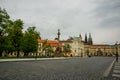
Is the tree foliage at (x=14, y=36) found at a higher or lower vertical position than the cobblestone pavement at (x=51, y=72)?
higher

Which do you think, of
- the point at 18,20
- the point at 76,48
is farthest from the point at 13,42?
the point at 76,48

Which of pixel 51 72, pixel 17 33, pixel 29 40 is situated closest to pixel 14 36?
pixel 17 33

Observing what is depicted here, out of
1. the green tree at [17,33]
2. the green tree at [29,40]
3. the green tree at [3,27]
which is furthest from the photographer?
the green tree at [29,40]

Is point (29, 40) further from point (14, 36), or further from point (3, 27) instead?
point (3, 27)

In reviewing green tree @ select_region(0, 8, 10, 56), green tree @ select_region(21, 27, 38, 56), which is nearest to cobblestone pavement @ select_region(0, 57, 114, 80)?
green tree @ select_region(0, 8, 10, 56)

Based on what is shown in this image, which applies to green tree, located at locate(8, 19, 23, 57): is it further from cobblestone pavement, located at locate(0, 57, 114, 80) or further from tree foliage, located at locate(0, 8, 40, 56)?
cobblestone pavement, located at locate(0, 57, 114, 80)

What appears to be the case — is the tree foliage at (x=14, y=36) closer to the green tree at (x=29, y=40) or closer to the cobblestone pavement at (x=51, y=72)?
the green tree at (x=29, y=40)

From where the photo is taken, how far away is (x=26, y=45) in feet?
248

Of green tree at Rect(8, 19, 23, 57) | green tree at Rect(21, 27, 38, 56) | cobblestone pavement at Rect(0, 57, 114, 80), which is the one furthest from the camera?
green tree at Rect(21, 27, 38, 56)

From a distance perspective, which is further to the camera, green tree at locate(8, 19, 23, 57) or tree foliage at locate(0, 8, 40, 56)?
green tree at locate(8, 19, 23, 57)

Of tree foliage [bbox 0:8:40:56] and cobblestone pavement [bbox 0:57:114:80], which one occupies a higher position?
tree foliage [bbox 0:8:40:56]

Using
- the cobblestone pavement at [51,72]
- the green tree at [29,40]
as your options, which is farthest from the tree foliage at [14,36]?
the cobblestone pavement at [51,72]

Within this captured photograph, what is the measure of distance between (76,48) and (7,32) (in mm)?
139569

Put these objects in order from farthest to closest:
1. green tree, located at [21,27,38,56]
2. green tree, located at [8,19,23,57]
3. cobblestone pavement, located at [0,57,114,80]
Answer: green tree, located at [21,27,38,56] → green tree, located at [8,19,23,57] → cobblestone pavement, located at [0,57,114,80]
